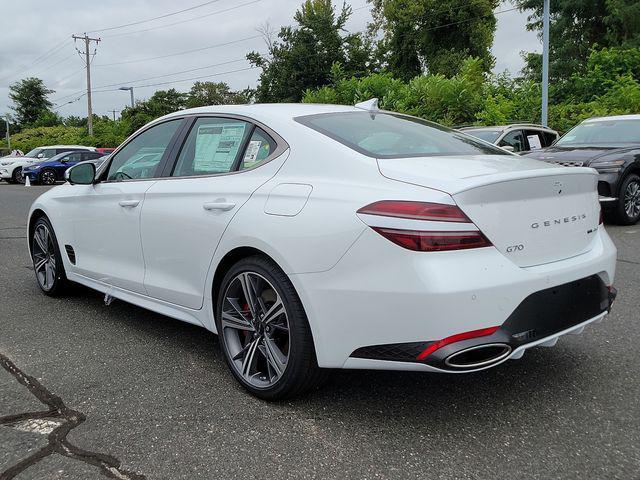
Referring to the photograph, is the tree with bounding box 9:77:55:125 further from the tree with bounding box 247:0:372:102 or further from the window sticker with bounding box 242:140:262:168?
the window sticker with bounding box 242:140:262:168

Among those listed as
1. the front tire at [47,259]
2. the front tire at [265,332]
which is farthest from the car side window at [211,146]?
the front tire at [47,259]

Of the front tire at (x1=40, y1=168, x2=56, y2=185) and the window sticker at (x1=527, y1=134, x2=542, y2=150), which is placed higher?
the window sticker at (x1=527, y1=134, x2=542, y2=150)

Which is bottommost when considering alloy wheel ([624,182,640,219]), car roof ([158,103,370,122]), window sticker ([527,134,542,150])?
alloy wheel ([624,182,640,219])

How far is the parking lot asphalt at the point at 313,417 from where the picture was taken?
2461 mm

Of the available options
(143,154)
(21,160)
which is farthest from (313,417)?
(21,160)

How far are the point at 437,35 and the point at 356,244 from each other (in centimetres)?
3819

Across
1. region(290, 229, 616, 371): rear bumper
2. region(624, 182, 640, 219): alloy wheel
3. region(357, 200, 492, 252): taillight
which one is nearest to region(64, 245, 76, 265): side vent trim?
region(290, 229, 616, 371): rear bumper

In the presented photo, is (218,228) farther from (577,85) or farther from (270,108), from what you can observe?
(577,85)

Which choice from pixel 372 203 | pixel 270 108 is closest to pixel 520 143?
pixel 270 108

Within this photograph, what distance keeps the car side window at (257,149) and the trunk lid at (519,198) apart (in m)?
0.74

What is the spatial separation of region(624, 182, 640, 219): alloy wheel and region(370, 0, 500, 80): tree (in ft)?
92.1

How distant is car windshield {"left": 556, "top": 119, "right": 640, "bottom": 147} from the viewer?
9570 mm

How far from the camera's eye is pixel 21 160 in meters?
27.5

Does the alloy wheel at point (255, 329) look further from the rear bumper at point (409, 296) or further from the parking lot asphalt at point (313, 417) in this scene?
the rear bumper at point (409, 296)
